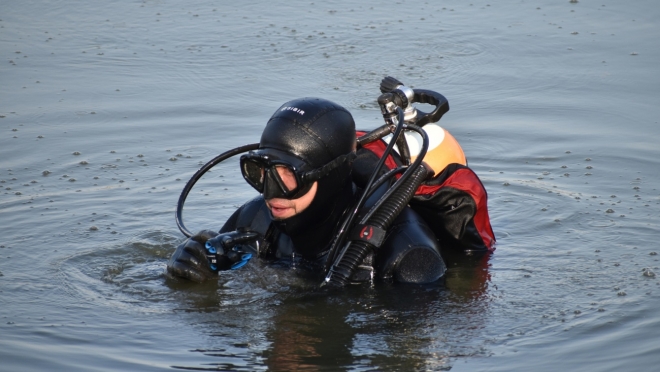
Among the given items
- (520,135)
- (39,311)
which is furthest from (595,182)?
(39,311)

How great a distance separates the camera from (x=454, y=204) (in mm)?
4523

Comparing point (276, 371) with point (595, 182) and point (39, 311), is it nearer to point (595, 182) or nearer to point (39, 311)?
point (39, 311)

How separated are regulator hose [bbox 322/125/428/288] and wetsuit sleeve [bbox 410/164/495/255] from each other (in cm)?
28

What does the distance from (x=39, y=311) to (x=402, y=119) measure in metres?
1.88

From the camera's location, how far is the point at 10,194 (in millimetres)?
6016

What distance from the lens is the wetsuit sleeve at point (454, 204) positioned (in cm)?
450

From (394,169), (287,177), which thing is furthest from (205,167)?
(394,169)

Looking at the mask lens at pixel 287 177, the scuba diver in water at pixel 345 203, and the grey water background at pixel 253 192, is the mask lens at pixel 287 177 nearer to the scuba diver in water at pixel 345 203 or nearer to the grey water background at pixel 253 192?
the scuba diver in water at pixel 345 203

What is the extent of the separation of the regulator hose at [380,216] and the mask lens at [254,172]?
19.1 inches

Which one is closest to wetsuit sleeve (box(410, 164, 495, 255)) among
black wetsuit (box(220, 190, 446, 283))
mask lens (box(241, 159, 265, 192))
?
black wetsuit (box(220, 190, 446, 283))

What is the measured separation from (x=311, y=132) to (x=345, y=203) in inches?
18.4

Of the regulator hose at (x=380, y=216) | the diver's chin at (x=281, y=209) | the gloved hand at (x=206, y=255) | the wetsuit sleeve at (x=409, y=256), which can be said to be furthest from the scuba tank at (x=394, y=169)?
the gloved hand at (x=206, y=255)

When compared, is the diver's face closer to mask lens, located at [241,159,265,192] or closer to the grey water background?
mask lens, located at [241,159,265,192]

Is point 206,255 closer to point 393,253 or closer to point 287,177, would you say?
point 287,177
